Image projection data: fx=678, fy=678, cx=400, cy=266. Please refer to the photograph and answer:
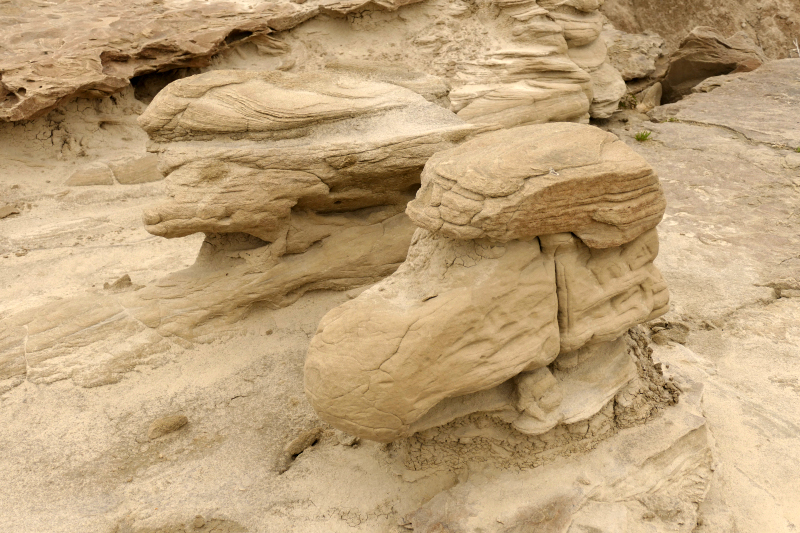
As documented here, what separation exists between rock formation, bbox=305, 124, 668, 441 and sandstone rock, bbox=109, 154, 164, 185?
4.37 meters

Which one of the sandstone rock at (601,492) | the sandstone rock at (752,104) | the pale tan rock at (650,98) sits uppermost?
the sandstone rock at (752,104)

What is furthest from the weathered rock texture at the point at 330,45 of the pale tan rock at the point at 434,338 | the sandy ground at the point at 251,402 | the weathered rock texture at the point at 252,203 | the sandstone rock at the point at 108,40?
the pale tan rock at the point at 434,338

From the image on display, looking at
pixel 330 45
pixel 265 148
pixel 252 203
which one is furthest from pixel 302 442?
pixel 330 45

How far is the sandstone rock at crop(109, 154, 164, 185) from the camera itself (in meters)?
6.77

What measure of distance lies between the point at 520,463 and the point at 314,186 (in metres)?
2.16

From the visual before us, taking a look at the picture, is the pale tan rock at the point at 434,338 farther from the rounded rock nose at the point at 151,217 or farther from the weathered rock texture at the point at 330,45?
the weathered rock texture at the point at 330,45

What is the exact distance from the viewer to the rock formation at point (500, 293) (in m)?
2.99

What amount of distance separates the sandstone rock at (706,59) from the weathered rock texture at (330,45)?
3.11 m

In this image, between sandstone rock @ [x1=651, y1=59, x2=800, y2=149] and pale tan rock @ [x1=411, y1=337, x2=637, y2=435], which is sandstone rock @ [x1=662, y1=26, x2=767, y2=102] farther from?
pale tan rock @ [x1=411, y1=337, x2=637, y2=435]

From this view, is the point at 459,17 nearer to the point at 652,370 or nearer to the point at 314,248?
the point at 314,248

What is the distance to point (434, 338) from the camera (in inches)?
117

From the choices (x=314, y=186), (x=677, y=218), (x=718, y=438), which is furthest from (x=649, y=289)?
(x=677, y=218)

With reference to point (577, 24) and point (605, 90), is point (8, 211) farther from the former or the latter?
point (605, 90)

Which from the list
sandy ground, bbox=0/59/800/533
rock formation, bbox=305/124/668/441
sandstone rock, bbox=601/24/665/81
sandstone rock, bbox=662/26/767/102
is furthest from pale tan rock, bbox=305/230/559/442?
sandstone rock, bbox=662/26/767/102
